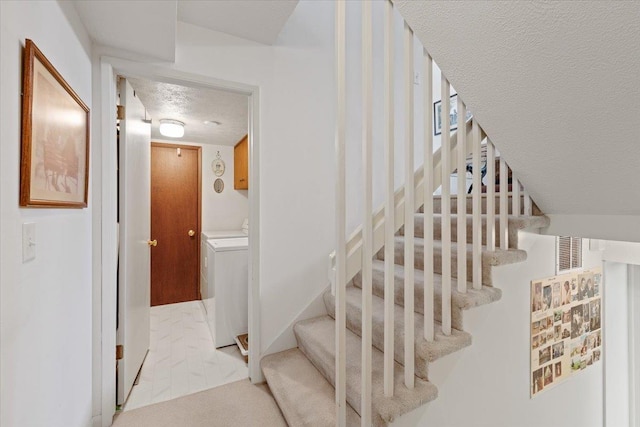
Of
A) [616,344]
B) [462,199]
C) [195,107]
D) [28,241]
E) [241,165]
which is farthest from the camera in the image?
[241,165]

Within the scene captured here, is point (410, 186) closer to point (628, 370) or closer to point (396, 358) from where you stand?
point (396, 358)

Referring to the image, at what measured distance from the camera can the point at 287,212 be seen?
221cm

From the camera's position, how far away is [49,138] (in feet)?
3.56

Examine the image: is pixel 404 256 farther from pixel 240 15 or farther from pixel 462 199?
pixel 240 15

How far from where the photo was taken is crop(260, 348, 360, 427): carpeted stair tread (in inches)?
56.5

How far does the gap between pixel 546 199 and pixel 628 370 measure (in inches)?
80.7

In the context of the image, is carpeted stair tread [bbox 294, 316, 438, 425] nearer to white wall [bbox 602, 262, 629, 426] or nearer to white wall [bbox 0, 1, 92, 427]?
white wall [bbox 0, 1, 92, 427]

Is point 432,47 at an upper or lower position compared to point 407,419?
upper

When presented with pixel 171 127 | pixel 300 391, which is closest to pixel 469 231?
pixel 300 391

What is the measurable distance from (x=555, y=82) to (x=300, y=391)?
183 cm

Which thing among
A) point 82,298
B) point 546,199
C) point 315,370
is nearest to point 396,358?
point 315,370

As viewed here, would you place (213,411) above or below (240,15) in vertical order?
below

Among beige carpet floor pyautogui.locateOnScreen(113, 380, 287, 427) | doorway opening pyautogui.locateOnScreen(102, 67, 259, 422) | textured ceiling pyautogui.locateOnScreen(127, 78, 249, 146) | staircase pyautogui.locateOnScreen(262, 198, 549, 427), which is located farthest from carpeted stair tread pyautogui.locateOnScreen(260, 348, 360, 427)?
textured ceiling pyautogui.locateOnScreen(127, 78, 249, 146)

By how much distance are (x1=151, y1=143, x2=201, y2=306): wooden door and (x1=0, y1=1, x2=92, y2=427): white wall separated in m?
2.34
